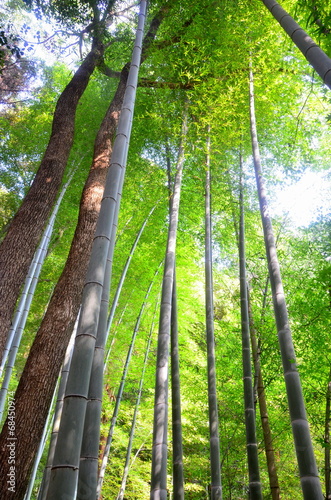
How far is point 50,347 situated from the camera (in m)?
2.65

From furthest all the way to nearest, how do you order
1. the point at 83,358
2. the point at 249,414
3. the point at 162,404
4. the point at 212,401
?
1. the point at 212,401
2. the point at 249,414
3. the point at 162,404
4. the point at 83,358

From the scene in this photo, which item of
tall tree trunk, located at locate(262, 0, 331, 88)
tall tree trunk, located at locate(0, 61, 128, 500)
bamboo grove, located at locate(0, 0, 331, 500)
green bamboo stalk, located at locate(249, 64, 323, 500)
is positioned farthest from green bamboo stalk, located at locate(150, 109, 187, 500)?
tall tree trunk, located at locate(262, 0, 331, 88)

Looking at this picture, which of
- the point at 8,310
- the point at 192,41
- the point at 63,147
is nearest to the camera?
the point at 8,310

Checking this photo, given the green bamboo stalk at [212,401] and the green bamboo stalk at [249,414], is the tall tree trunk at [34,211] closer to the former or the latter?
the green bamboo stalk at [212,401]

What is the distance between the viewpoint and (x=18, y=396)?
7.98ft

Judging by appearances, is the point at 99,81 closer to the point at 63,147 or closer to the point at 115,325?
the point at 63,147

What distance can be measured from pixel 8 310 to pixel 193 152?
2.84 m

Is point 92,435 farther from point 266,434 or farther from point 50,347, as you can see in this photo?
point 266,434

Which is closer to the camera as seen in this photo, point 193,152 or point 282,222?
point 193,152

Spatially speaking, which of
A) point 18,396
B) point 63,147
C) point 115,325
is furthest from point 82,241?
point 115,325

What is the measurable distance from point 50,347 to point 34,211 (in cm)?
123

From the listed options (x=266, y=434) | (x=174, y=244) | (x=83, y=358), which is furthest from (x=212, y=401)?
(x=83, y=358)

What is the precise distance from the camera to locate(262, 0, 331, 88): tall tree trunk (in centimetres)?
154

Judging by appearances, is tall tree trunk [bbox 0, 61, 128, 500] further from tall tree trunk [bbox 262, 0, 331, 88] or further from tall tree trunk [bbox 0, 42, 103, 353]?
tall tree trunk [bbox 262, 0, 331, 88]
